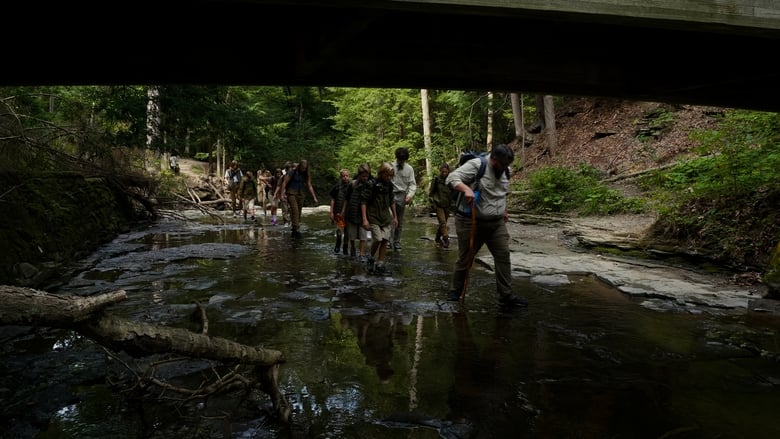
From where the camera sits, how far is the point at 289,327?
545 cm

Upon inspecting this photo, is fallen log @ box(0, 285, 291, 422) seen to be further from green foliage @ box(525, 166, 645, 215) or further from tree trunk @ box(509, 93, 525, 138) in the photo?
tree trunk @ box(509, 93, 525, 138)

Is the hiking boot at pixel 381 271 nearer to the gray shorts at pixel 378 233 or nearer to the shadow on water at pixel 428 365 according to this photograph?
the gray shorts at pixel 378 233

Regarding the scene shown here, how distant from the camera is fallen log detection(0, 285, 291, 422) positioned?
7.95 feet

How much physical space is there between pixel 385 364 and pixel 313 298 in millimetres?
2631

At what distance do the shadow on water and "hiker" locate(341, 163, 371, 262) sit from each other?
6.76 ft

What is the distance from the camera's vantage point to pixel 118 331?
273 centimetres

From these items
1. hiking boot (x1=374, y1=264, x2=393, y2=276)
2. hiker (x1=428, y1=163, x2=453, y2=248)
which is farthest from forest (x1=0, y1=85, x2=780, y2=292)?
hiking boot (x1=374, y1=264, x2=393, y2=276)

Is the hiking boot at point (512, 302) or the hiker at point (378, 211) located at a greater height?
the hiker at point (378, 211)

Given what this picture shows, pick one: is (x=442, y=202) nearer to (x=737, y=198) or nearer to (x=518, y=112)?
(x=737, y=198)

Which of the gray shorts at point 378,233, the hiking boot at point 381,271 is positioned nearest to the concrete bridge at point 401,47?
the gray shorts at point 378,233

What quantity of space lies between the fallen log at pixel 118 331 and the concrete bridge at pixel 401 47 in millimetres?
2792

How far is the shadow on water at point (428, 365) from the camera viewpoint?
10.9 ft

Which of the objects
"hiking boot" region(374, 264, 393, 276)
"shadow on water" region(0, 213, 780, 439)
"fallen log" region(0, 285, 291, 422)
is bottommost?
"shadow on water" region(0, 213, 780, 439)

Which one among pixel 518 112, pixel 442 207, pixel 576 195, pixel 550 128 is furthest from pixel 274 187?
pixel 518 112
